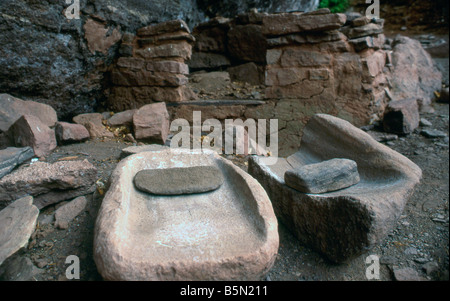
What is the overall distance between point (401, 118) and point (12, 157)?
3640mm

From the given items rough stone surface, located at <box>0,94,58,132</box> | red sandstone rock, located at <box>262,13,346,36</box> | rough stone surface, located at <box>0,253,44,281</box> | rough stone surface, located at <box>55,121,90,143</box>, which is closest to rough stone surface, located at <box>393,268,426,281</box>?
rough stone surface, located at <box>0,253,44,281</box>

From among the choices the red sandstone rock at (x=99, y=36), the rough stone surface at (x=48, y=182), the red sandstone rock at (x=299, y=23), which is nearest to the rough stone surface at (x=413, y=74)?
the red sandstone rock at (x=299, y=23)

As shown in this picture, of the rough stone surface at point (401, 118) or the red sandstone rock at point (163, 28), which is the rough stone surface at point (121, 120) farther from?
the rough stone surface at point (401, 118)

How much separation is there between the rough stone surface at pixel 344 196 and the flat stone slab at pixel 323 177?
0.13ft

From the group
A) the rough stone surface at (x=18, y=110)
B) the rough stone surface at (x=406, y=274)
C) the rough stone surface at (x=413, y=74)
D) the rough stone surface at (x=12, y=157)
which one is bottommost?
the rough stone surface at (x=406, y=274)

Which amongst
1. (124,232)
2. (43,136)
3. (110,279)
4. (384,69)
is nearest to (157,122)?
(43,136)

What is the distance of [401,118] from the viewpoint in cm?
340

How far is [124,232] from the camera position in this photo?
1284 millimetres

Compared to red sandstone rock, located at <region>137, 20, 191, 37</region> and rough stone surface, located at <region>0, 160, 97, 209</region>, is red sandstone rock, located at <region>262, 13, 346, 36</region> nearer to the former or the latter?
red sandstone rock, located at <region>137, 20, 191, 37</region>

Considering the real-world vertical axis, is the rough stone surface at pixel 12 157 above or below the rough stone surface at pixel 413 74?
below

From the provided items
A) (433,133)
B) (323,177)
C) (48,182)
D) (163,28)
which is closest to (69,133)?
(48,182)

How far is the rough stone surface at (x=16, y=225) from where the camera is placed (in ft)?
4.89

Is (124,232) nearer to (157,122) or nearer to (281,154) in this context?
(157,122)

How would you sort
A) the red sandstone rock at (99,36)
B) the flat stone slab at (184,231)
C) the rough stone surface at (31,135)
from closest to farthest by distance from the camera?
the flat stone slab at (184,231) → the rough stone surface at (31,135) → the red sandstone rock at (99,36)
